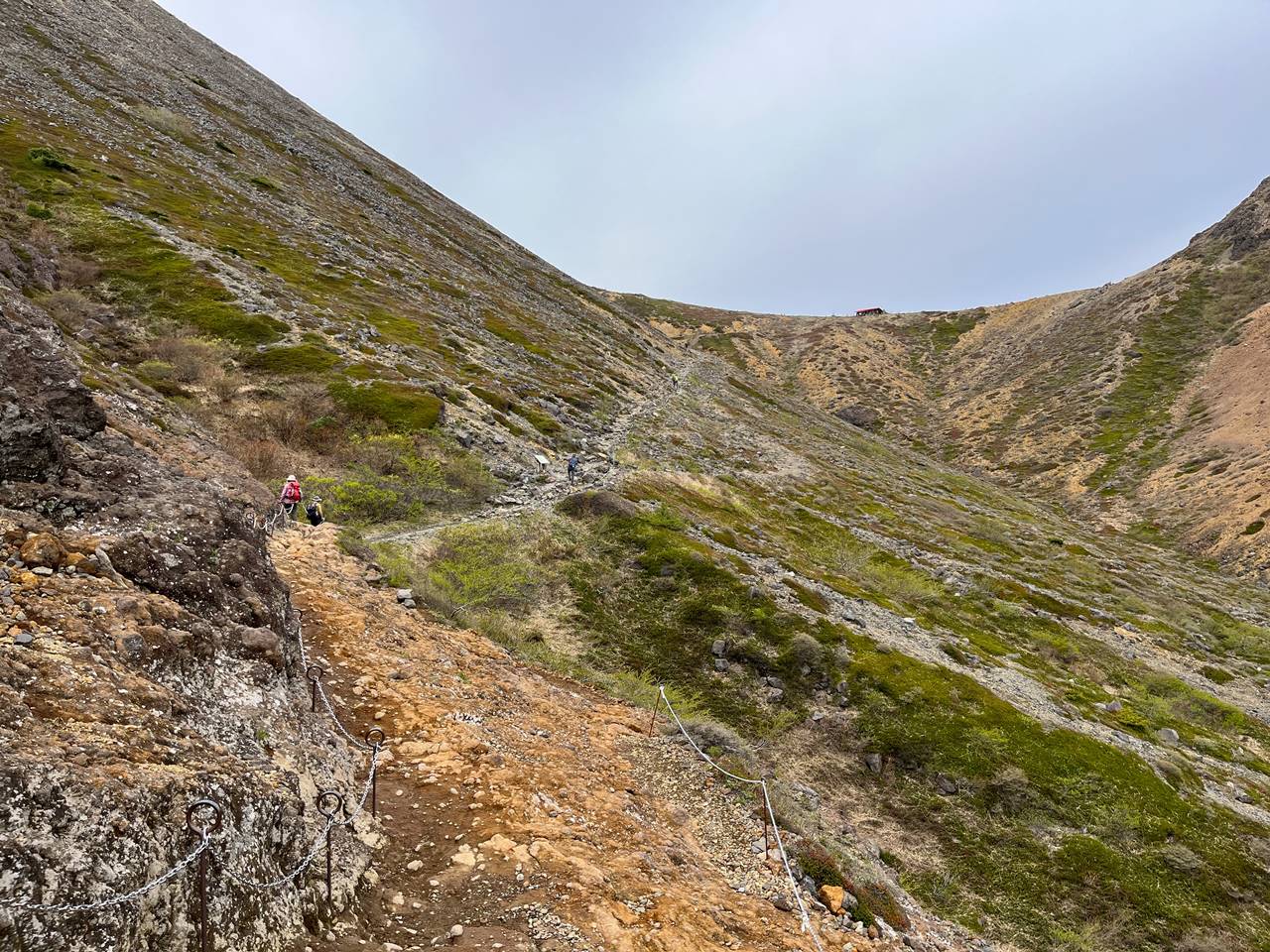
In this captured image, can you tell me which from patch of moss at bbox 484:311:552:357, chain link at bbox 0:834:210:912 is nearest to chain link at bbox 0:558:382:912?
chain link at bbox 0:834:210:912

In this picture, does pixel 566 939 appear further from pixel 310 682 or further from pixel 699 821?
pixel 310 682

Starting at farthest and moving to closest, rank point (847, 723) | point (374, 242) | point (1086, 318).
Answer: point (1086, 318)
point (374, 242)
point (847, 723)

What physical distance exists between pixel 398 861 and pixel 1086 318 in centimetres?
16511

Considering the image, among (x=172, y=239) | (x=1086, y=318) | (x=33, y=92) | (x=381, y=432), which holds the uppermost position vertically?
(x=1086, y=318)

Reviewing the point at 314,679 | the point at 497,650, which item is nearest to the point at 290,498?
the point at 497,650

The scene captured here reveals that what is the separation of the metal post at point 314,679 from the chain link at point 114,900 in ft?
17.0

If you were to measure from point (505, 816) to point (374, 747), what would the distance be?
9.10 ft

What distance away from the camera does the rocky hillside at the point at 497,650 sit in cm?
788

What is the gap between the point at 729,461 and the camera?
6456cm

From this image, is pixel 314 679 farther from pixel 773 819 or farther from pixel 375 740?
pixel 773 819

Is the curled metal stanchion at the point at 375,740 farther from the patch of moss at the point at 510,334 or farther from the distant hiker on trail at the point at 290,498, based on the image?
the patch of moss at the point at 510,334

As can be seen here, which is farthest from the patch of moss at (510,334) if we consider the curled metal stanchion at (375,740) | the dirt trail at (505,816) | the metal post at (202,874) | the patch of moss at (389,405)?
the metal post at (202,874)

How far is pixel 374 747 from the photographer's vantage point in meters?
11.6

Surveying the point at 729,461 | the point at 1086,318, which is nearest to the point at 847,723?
the point at 729,461
